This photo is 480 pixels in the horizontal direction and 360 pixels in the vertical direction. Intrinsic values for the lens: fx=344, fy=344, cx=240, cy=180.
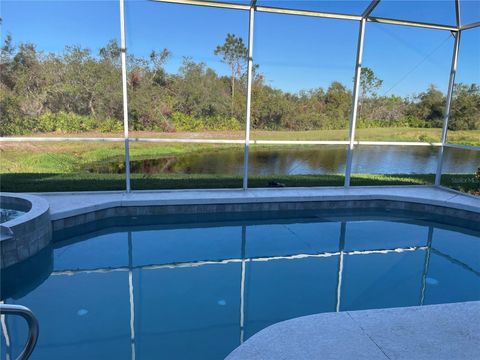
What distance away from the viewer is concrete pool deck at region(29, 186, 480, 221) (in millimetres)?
4938

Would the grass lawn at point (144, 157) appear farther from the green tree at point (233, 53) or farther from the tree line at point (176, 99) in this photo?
the green tree at point (233, 53)

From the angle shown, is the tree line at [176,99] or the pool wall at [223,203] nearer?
the pool wall at [223,203]

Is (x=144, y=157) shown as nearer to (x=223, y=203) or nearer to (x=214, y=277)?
(x=223, y=203)

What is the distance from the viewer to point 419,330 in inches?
85.1

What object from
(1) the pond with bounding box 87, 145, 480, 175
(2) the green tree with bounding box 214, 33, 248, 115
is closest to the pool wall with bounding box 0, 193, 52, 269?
(2) the green tree with bounding box 214, 33, 248, 115

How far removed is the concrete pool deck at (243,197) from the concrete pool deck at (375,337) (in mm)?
3339

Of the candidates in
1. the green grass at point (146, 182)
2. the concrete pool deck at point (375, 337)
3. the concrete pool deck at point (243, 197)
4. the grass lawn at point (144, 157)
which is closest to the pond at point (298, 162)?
the grass lawn at point (144, 157)

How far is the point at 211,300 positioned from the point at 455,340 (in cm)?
192

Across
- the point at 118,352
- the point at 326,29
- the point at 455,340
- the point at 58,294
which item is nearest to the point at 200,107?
the point at 326,29

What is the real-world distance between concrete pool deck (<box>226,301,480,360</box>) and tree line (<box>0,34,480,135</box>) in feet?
21.7

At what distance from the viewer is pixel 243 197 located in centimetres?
553

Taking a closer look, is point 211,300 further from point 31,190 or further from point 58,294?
point 31,190

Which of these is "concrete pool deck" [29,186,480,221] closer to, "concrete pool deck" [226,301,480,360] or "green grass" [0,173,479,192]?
"green grass" [0,173,479,192]

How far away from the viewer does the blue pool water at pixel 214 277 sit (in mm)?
2656
